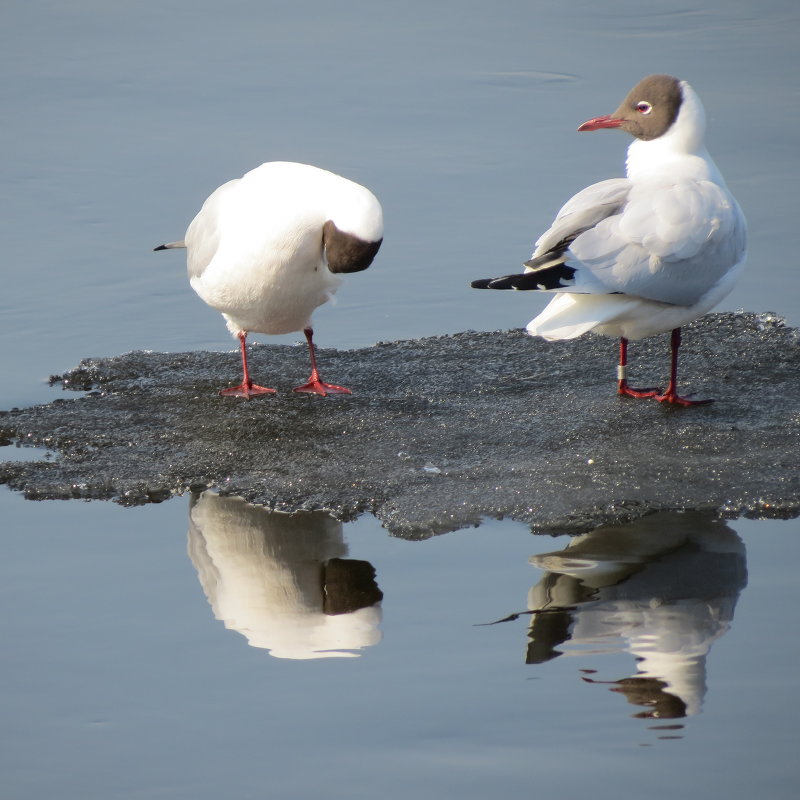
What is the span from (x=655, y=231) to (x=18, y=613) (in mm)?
2767

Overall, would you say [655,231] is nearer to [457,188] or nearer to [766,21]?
[457,188]

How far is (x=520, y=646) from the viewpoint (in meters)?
3.61

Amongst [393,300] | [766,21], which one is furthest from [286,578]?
[766,21]

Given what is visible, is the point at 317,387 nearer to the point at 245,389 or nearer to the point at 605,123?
the point at 245,389

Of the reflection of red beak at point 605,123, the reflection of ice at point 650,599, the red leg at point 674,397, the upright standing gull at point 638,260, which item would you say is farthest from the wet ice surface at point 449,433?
the reflection of red beak at point 605,123

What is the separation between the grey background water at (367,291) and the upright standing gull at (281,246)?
0.78 metres

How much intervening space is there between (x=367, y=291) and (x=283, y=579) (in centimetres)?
309

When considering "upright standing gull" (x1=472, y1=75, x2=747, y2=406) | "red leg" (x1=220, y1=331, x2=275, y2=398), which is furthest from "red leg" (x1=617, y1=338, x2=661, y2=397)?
"red leg" (x1=220, y1=331, x2=275, y2=398)

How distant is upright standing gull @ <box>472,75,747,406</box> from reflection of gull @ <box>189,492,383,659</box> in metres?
1.24

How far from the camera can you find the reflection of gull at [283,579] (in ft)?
12.3

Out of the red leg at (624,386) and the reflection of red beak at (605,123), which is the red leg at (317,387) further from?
the reflection of red beak at (605,123)

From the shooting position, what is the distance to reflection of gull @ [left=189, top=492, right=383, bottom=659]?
3758mm

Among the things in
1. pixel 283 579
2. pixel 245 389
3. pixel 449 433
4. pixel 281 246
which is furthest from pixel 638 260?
pixel 283 579

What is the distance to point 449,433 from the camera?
16.5 ft
